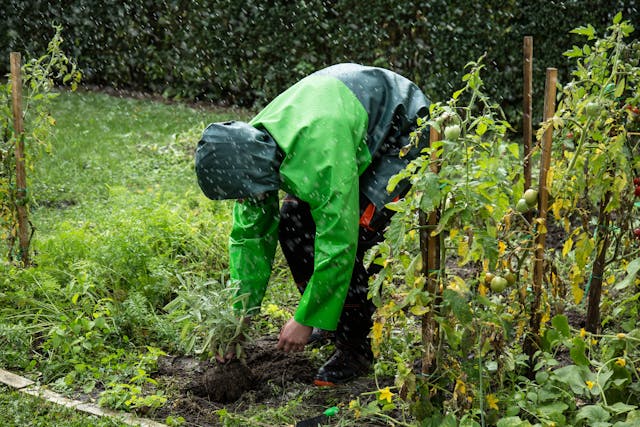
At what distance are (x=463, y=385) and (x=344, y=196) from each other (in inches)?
33.6

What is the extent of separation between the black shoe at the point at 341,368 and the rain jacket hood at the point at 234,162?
1011 millimetres

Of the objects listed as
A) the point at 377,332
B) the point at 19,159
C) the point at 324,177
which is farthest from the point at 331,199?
the point at 19,159

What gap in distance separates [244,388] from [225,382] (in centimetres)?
11

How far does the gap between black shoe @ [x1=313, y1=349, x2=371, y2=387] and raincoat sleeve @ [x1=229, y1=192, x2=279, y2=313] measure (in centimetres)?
44

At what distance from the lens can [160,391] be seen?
3.65m

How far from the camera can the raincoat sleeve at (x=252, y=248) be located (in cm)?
374

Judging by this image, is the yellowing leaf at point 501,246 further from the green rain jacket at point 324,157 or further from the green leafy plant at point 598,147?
the green rain jacket at point 324,157

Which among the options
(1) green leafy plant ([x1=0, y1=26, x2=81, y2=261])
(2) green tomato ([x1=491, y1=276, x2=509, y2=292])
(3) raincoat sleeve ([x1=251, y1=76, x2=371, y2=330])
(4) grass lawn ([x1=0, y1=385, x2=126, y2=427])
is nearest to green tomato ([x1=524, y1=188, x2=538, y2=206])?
(2) green tomato ([x1=491, y1=276, x2=509, y2=292])

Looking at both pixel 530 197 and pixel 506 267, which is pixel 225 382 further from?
pixel 530 197

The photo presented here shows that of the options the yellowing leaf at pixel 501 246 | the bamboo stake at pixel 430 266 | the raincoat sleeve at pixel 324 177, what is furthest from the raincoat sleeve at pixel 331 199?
the yellowing leaf at pixel 501 246

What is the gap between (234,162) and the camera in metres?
3.18

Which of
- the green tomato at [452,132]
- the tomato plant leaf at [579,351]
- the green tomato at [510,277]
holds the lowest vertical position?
the tomato plant leaf at [579,351]

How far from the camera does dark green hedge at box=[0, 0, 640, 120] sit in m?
8.52

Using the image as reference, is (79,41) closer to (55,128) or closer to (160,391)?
(55,128)
